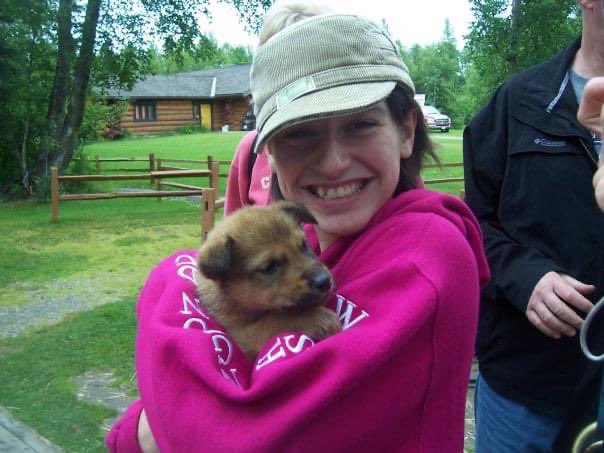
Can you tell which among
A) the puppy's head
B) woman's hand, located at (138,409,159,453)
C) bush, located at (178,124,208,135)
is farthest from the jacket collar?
bush, located at (178,124,208,135)

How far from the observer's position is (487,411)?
3.09 metres

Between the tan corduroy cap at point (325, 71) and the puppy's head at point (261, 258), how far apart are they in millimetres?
569

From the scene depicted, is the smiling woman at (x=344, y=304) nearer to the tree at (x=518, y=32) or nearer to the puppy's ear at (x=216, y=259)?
the puppy's ear at (x=216, y=259)

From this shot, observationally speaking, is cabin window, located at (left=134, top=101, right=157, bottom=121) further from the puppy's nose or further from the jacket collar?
the puppy's nose

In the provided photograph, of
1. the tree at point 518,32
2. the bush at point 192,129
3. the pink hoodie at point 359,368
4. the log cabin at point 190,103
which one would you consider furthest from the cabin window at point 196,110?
the pink hoodie at point 359,368

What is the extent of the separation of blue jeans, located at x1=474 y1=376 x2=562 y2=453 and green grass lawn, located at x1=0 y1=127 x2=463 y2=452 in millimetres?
1195

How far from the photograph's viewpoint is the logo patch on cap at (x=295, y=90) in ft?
6.52

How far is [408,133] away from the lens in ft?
7.77

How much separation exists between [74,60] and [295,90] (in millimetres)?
20935

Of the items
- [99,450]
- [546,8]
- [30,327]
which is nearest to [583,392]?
[99,450]

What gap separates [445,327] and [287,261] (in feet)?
3.34

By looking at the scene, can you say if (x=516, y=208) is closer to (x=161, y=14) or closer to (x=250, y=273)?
(x=250, y=273)

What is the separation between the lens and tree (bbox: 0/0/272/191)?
20.1m

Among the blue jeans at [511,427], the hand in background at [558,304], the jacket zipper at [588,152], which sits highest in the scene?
the jacket zipper at [588,152]
